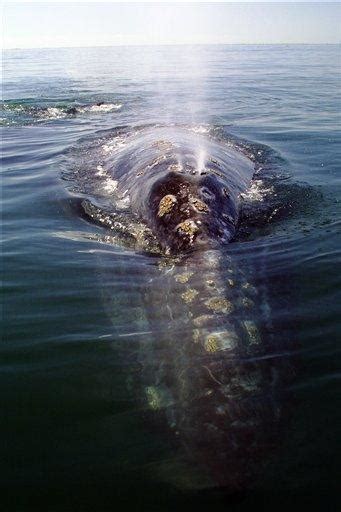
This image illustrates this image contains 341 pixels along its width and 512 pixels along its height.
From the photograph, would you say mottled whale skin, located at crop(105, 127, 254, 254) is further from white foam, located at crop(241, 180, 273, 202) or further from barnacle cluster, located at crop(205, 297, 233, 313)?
barnacle cluster, located at crop(205, 297, 233, 313)

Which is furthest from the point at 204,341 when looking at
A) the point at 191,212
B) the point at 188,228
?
the point at 191,212

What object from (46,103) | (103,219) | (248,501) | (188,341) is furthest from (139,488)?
(46,103)

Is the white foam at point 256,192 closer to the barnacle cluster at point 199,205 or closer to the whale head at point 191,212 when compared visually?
the whale head at point 191,212

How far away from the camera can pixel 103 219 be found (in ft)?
30.5

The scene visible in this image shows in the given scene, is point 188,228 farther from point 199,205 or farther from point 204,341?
point 204,341

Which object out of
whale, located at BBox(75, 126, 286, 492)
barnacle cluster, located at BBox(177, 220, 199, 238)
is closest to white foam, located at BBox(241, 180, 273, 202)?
whale, located at BBox(75, 126, 286, 492)

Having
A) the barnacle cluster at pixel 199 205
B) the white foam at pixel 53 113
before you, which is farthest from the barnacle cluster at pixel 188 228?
the white foam at pixel 53 113

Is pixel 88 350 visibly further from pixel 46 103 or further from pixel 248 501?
pixel 46 103

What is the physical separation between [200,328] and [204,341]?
0.71 ft

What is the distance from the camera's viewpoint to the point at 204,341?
510cm

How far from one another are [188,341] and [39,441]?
172 cm

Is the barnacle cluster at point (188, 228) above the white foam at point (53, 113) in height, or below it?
above

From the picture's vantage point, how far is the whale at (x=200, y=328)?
3953mm

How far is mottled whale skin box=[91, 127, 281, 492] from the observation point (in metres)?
3.93
